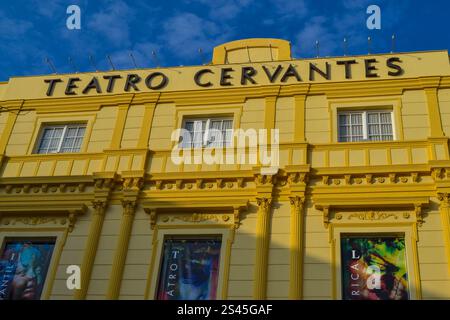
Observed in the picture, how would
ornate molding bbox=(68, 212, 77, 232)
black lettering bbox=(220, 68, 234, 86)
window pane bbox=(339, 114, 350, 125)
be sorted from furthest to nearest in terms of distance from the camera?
black lettering bbox=(220, 68, 234, 86) < window pane bbox=(339, 114, 350, 125) < ornate molding bbox=(68, 212, 77, 232)

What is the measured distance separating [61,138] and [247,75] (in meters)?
7.05

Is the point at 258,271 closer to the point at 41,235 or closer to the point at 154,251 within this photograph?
the point at 154,251

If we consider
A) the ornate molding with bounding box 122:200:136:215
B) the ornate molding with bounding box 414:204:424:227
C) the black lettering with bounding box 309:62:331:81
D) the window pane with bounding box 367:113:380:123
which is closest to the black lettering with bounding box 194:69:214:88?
the black lettering with bounding box 309:62:331:81

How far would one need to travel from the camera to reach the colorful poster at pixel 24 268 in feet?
56.4

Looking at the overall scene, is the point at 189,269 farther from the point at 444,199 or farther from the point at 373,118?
the point at 373,118

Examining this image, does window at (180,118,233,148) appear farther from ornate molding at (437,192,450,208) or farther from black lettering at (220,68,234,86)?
ornate molding at (437,192,450,208)

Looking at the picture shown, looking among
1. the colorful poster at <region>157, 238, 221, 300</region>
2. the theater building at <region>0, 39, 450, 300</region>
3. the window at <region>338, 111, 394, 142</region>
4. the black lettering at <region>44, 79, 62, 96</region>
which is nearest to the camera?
the theater building at <region>0, 39, 450, 300</region>

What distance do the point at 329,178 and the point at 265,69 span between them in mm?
5360

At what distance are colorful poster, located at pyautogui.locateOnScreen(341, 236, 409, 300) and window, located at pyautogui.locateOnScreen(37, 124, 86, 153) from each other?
1007 centimetres

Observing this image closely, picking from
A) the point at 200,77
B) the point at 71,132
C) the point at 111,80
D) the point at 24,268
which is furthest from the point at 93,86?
the point at 24,268

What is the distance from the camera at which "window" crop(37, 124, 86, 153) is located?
20.7 metres

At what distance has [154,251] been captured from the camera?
1722cm

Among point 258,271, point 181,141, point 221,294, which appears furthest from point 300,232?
point 181,141

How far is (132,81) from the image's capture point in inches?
854
